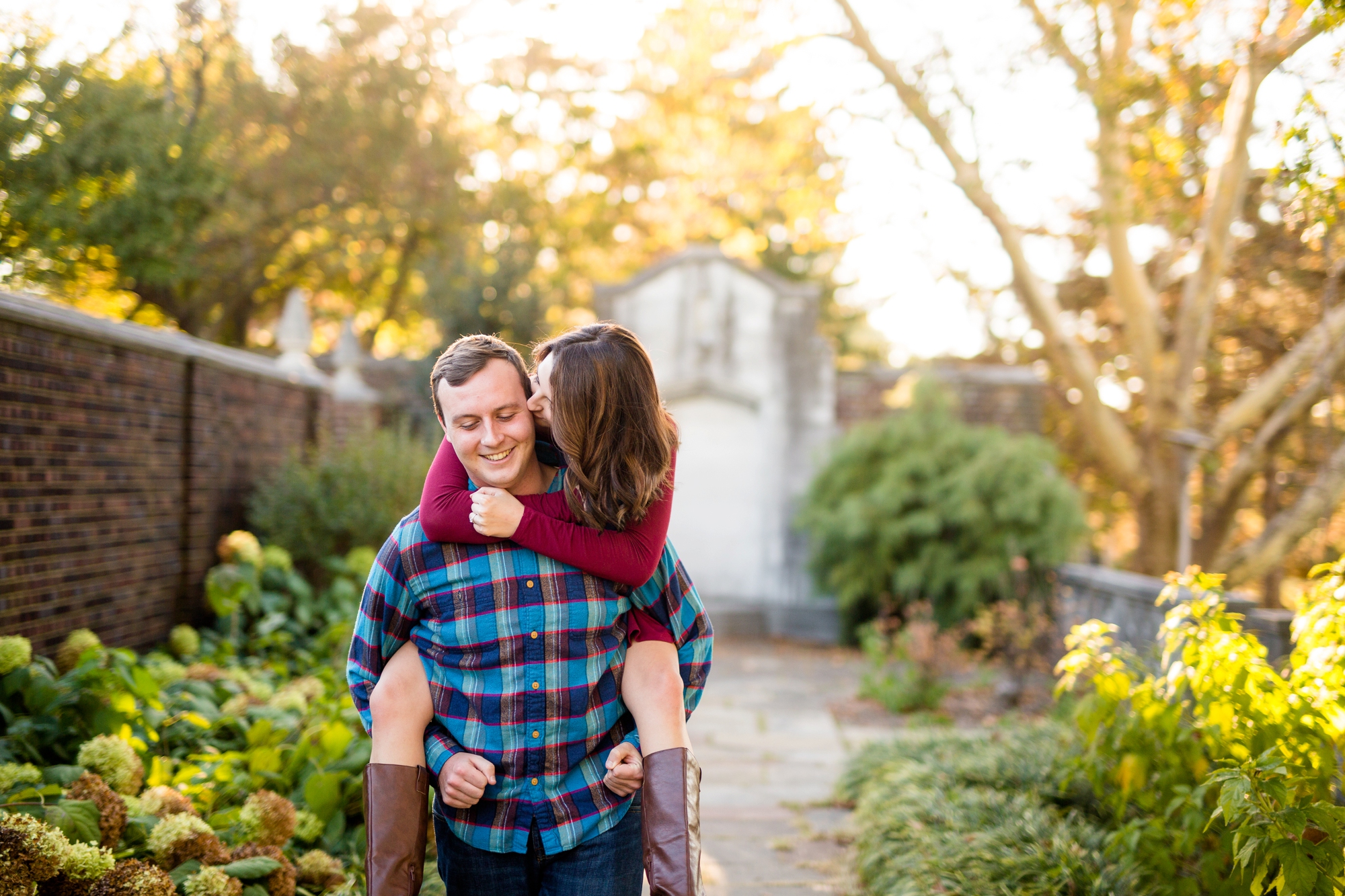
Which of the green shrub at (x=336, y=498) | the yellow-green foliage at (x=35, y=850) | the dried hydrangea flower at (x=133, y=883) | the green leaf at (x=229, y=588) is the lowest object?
the dried hydrangea flower at (x=133, y=883)

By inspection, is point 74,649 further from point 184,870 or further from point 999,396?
point 999,396

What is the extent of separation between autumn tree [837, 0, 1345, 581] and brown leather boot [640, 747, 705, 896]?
23.5ft

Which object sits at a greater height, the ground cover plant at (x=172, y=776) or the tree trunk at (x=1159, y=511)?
the tree trunk at (x=1159, y=511)

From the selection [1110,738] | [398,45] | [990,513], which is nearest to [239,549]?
[1110,738]

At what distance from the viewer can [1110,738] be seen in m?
3.55

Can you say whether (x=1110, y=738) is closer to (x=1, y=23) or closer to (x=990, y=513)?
(x=1, y=23)

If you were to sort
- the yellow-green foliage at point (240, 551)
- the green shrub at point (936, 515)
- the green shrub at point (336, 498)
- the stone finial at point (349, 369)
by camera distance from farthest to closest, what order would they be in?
the stone finial at point (349, 369) < the green shrub at point (936, 515) < the green shrub at point (336, 498) < the yellow-green foliage at point (240, 551)

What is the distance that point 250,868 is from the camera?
277cm

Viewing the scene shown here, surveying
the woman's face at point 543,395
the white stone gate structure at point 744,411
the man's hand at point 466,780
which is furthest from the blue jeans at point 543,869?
the white stone gate structure at point 744,411

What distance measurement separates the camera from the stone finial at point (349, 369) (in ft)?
35.6

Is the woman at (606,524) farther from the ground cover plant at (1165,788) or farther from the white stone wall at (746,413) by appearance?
the white stone wall at (746,413)

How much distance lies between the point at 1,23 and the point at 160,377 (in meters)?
1.90

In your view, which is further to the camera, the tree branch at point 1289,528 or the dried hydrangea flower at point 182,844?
A: the tree branch at point 1289,528

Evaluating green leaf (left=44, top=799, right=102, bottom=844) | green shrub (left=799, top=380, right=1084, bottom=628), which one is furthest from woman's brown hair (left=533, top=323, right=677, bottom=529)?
green shrub (left=799, top=380, right=1084, bottom=628)
